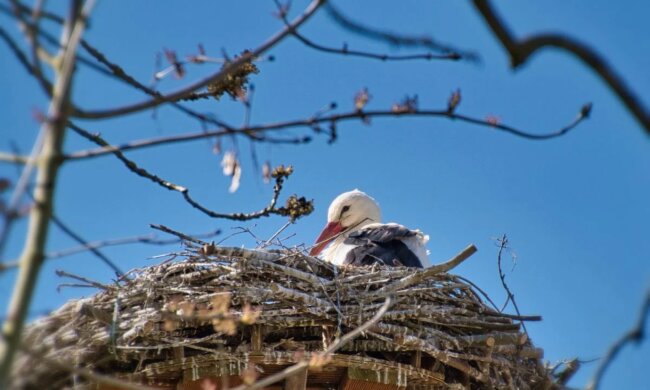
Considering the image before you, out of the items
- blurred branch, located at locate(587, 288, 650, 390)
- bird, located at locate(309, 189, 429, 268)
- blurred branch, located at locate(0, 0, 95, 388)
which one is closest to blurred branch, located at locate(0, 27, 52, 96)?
blurred branch, located at locate(0, 0, 95, 388)

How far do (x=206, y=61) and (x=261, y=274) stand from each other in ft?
6.81

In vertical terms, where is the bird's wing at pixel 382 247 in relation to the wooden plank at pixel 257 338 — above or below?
above

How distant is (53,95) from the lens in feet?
6.75

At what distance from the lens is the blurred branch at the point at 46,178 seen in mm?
1835

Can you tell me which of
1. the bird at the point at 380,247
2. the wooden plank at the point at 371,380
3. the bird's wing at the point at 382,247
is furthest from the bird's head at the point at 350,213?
the wooden plank at the point at 371,380

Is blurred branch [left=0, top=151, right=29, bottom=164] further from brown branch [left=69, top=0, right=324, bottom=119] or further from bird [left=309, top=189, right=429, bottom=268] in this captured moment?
bird [left=309, top=189, right=429, bottom=268]

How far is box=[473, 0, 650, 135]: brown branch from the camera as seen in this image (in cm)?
168

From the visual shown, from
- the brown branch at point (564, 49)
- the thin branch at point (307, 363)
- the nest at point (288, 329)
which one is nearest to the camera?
the brown branch at point (564, 49)

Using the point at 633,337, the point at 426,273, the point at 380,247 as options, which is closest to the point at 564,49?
the point at 633,337

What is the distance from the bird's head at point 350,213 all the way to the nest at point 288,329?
263 centimetres

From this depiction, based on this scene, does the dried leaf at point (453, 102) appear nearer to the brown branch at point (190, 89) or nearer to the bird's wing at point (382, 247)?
the brown branch at point (190, 89)

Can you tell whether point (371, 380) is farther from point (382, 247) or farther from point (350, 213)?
point (350, 213)

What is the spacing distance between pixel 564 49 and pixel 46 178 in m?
0.94

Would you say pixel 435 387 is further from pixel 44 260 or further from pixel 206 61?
pixel 44 260
